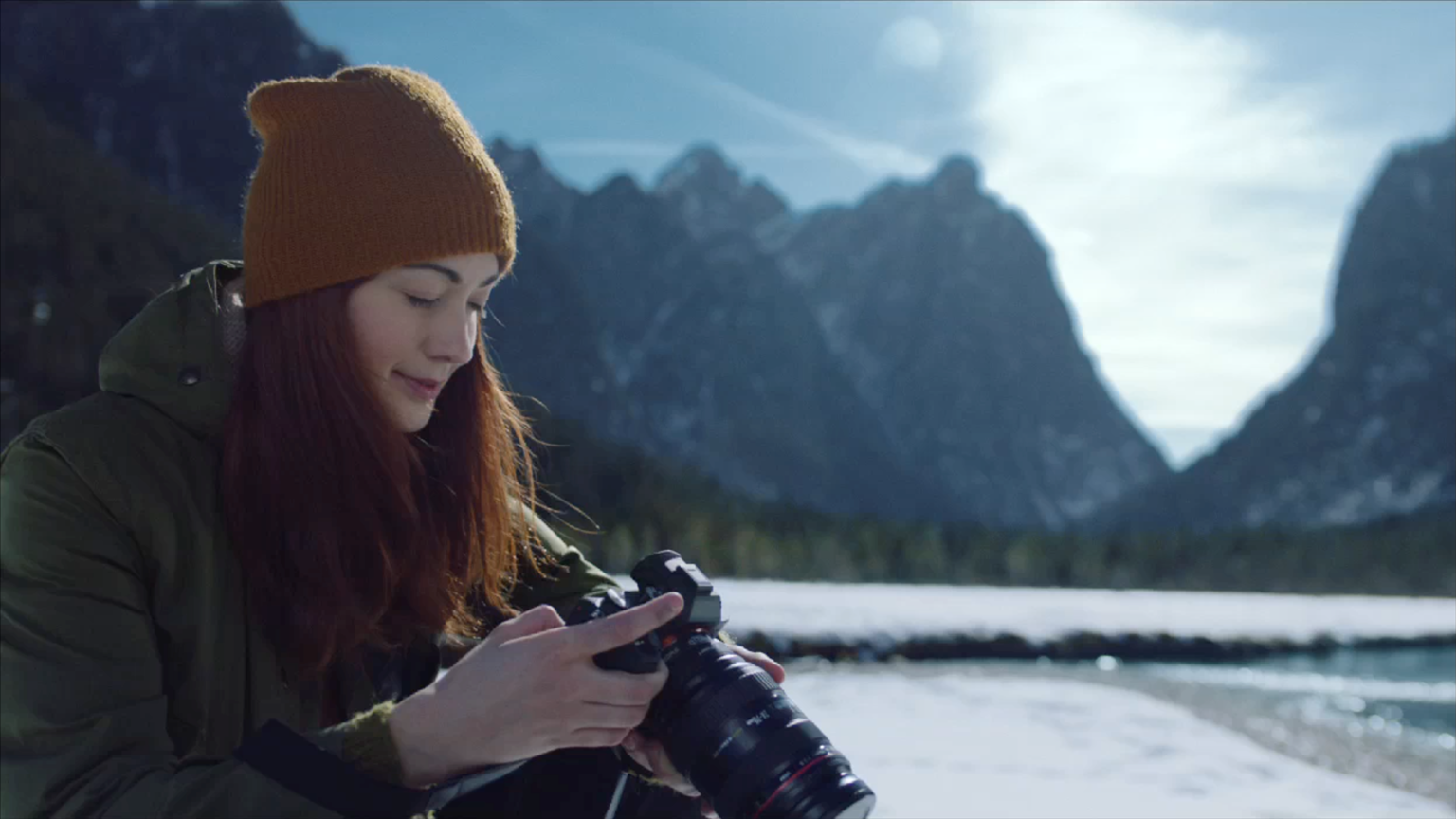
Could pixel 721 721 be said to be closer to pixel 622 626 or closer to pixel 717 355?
pixel 622 626


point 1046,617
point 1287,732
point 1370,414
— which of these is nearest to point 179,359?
point 1287,732

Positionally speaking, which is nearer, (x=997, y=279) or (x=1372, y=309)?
(x=1372, y=309)

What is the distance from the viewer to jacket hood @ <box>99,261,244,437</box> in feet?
4.38

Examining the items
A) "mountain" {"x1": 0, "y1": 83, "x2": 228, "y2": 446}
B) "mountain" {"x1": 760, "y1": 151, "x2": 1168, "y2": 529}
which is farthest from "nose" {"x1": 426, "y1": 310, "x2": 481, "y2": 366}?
"mountain" {"x1": 760, "y1": 151, "x2": 1168, "y2": 529}

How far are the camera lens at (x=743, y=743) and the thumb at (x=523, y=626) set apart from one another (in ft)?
0.70

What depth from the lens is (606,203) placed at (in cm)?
13525

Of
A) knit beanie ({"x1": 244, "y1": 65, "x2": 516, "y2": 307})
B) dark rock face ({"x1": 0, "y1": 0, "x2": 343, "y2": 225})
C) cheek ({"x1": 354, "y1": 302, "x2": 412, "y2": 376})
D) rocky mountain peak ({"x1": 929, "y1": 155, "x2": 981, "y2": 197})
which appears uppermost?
rocky mountain peak ({"x1": 929, "y1": 155, "x2": 981, "y2": 197})

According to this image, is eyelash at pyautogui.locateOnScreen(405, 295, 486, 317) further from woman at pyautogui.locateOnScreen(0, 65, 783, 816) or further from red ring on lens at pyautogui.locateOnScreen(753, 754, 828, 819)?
red ring on lens at pyautogui.locateOnScreen(753, 754, 828, 819)

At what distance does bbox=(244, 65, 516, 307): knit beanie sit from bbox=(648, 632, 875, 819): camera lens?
0.63 meters

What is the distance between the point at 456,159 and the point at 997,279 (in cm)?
16931

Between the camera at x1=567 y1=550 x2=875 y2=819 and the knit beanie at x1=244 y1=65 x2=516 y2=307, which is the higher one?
the knit beanie at x1=244 y1=65 x2=516 y2=307

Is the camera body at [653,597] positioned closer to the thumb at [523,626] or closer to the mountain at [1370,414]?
the thumb at [523,626]

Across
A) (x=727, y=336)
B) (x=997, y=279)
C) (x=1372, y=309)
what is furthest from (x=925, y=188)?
(x=1372, y=309)

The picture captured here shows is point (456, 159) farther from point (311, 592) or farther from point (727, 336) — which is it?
point (727, 336)
